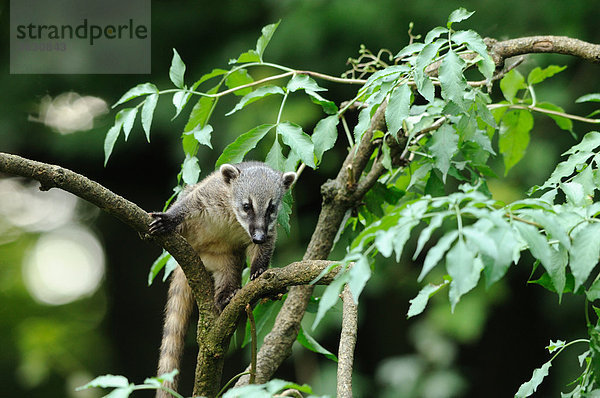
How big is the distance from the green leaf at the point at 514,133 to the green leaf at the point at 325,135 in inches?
47.6

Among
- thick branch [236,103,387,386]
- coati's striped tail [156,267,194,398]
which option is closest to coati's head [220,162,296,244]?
thick branch [236,103,387,386]

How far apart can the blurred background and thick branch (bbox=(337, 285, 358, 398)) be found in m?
1.61

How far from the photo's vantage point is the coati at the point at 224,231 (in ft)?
11.8

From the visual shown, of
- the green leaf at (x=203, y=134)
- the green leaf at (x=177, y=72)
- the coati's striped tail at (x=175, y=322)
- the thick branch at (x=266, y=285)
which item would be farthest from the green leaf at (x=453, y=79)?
the coati's striped tail at (x=175, y=322)

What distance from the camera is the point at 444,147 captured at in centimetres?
294

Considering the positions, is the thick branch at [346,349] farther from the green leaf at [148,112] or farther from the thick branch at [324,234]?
the green leaf at [148,112]

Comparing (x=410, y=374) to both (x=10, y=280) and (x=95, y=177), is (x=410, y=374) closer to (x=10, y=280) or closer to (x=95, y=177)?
(x=95, y=177)

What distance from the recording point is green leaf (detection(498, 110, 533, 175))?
359cm

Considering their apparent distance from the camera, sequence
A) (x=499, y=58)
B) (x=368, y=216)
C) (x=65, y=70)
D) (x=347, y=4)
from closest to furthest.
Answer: (x=499, y=58) → (x=368, y=216) → (x=347, y=4) → (x=65, y=70)

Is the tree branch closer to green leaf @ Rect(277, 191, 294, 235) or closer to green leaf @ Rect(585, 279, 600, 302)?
green leaf @ Rect(277, 191, 294, 235)

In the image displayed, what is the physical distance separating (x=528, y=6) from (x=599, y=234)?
178 inches

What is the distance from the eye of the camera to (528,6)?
5746 millimetres

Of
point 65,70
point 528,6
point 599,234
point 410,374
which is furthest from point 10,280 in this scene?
point 599,234

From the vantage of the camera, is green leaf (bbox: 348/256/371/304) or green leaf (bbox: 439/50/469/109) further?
green leaf (bbox: 439/50/469/109)
